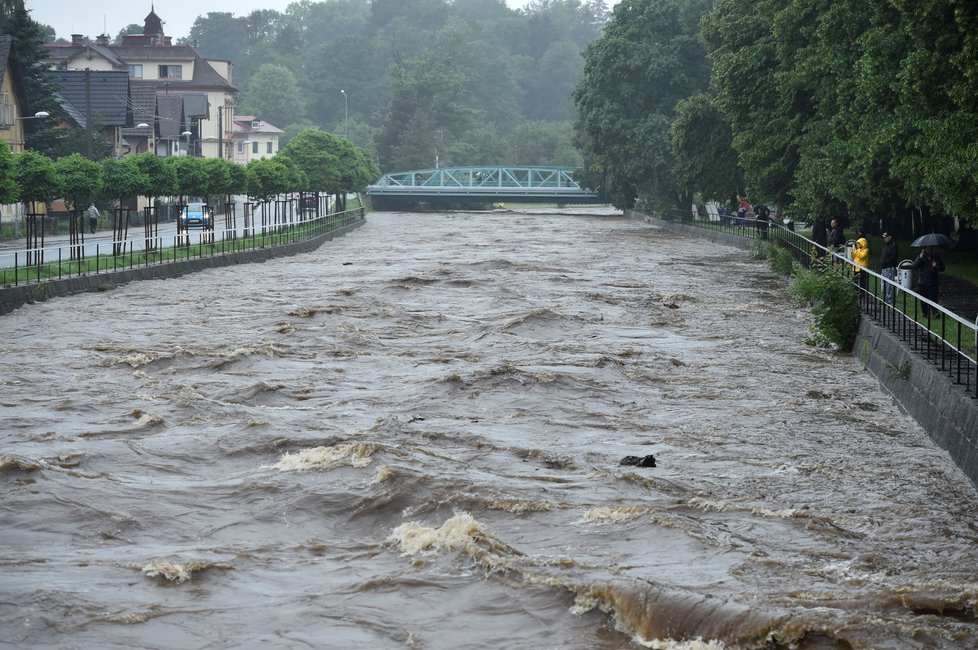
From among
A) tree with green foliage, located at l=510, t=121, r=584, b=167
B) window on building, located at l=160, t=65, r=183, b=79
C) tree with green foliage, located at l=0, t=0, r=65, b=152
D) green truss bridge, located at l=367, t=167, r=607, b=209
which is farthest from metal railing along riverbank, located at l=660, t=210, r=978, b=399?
tree with green foliage, located at l=510, t=121, r=584, b=167

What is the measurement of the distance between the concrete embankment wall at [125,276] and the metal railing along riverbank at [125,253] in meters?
0.28

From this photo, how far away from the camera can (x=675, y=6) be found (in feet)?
278

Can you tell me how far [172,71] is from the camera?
140 metres

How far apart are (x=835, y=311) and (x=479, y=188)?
336 ft

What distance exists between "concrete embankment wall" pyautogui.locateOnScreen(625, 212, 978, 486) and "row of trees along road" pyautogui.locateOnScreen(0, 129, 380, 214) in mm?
23151

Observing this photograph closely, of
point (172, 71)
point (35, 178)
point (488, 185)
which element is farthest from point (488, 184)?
point (35, 178)

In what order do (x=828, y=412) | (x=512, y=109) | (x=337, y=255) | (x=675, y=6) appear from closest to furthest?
(x=828, y=412)
(x=337, y=255)
(x=675, y=6)
(x=512, y=109)

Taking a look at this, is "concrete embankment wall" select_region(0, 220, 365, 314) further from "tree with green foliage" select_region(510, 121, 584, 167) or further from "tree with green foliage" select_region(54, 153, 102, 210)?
"tree with green foliage" select_region(510, 121, 584, 167)

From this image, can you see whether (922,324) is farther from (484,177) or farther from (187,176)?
(484,177)

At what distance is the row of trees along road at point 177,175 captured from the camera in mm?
43844

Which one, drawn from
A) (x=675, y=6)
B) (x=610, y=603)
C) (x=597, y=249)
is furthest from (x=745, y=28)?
(x=610, y=603)

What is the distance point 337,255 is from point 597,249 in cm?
1137

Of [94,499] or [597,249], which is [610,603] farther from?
[597,249]

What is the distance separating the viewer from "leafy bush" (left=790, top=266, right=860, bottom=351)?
93.5 ft
